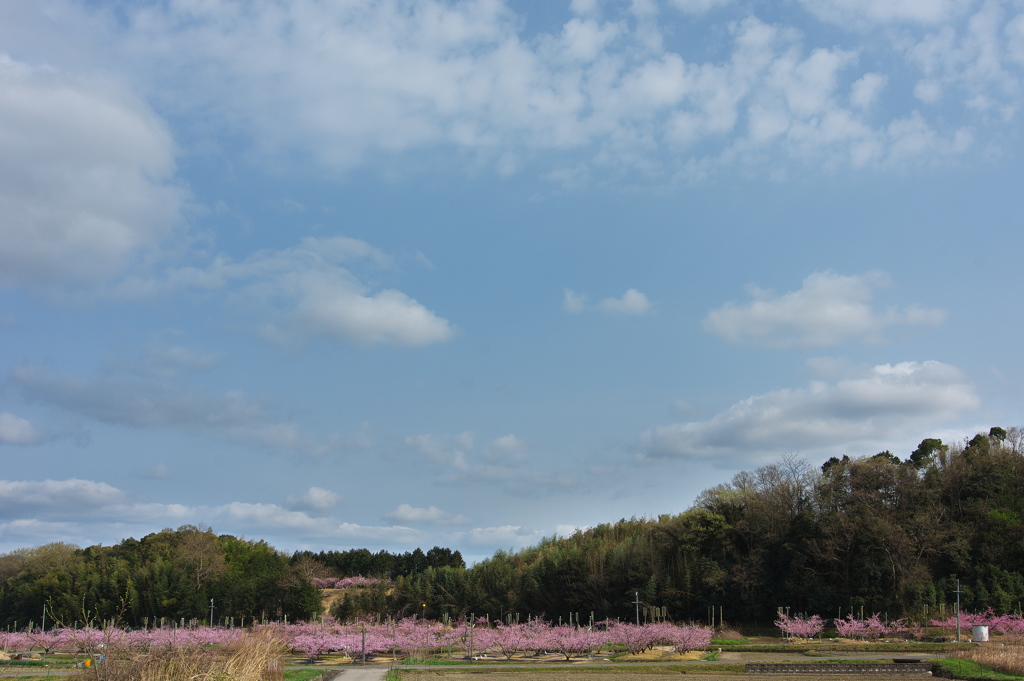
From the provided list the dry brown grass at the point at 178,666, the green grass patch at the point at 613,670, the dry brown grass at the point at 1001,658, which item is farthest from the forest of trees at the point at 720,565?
the dry brown grass at the point at 178,666

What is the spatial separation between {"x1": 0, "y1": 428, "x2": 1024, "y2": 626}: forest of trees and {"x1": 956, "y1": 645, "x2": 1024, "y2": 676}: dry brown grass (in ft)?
44.7

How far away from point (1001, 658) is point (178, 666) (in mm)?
23132

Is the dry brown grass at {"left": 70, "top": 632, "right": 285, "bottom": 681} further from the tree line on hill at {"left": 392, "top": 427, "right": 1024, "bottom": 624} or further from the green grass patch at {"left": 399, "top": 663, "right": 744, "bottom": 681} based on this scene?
the tree line on hill at {"left": 392, "top": 427, "right": 1024, "bottom": 624}

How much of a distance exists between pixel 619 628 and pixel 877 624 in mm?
12088

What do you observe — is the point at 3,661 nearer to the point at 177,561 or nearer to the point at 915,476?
the point at 177,561

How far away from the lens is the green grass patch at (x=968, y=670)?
20375 mm

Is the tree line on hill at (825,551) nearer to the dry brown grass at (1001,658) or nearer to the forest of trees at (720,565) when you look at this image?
the forest of trees at (720,565)

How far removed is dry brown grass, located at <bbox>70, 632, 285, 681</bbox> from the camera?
9820mm

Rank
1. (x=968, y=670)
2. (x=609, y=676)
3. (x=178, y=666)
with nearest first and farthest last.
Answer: (x=178, y=666) → (x=968, y=670) → (x=609, y=676)

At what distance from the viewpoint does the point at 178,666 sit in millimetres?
10047

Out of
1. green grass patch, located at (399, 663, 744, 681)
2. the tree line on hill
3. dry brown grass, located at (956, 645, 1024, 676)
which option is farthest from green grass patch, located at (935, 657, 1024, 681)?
the tree line on hill

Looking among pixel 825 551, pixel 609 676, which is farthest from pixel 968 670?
pixel 825 551

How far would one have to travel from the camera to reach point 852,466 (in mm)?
45875

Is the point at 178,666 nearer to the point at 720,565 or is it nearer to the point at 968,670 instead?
the point at 968,670
